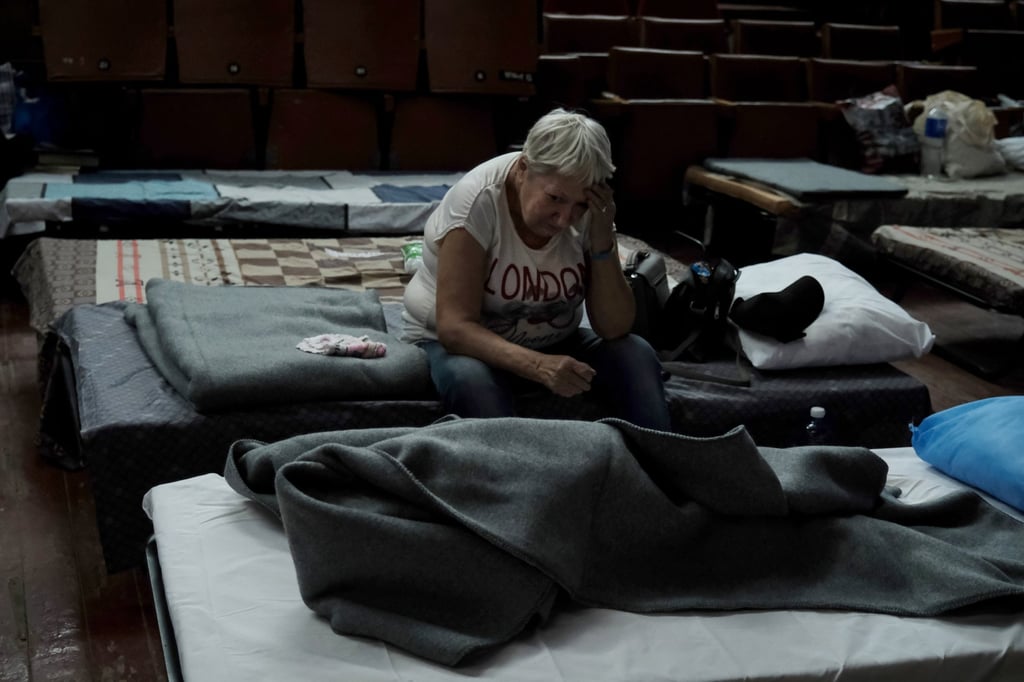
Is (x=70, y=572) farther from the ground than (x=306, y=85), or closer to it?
closer to it

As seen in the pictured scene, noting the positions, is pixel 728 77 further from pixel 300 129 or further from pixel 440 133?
pixel 300 129

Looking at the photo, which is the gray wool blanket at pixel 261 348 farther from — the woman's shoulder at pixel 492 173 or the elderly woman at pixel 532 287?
the woman's shoulder at pixel 492 173

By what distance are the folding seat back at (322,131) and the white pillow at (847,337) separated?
8.05ft

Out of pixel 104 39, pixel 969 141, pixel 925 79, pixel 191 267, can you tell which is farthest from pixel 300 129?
pixel 925 79

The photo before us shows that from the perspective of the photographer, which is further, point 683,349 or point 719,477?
point 683,349

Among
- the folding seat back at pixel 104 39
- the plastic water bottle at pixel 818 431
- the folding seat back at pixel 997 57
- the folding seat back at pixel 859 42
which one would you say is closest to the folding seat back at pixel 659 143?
the folding seat back at pixel 859 42

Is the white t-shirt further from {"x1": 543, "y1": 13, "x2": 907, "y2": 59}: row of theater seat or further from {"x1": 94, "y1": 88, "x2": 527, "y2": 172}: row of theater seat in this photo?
{"x1": 543, "y1": 13, "x2": 907, "y2": 59}: row of theater seat

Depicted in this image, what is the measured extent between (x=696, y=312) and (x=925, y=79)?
385 cm

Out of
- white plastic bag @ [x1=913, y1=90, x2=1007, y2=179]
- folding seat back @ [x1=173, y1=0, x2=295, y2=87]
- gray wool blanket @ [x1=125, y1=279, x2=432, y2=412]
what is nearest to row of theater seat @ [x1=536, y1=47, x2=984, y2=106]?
white plastic bag @ [x1=913, y1=90, x2=1007, y2=179]

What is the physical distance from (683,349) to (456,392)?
2.50ft

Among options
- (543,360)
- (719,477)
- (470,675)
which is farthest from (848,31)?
(470,675)

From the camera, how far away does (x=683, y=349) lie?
2854mm

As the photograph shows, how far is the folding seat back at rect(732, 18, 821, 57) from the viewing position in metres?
6.11

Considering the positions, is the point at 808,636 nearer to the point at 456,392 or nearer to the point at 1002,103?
the point at 456,392
